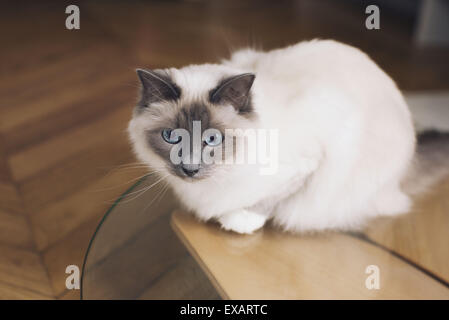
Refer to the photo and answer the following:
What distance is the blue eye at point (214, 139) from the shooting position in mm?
815

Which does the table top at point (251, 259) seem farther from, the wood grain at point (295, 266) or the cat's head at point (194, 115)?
the cat's head at point (194, 115)

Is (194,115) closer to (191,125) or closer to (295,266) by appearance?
(191,125)

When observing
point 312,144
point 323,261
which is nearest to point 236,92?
point 312,144

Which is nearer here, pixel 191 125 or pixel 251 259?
pixel 191 125

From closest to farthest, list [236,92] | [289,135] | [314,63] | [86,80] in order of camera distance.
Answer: [236,92] → [289,135] → [314,63] → [86,80]

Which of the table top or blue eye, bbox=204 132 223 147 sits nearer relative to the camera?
blue eye, bbox=204 132 223 147

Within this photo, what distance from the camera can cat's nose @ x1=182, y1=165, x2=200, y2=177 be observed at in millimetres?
811

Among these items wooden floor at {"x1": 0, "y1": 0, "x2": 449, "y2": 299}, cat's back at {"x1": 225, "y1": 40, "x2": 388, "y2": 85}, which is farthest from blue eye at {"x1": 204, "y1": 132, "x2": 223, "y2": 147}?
wooden floor at {"x1": 0, "y1": 0, "x2": 449, "y2": 299}

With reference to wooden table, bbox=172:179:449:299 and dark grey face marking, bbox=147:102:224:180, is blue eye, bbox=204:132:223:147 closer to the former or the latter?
dark grey face marking, bbox=147:102:224:180

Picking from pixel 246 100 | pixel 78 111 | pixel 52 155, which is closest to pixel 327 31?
pixel 78 111

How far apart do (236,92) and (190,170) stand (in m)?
0.18

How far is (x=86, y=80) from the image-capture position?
215 cm

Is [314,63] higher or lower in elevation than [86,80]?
higher

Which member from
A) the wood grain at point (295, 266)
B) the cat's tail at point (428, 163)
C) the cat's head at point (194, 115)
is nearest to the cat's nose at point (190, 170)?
the cat's head at point (194, 115)
